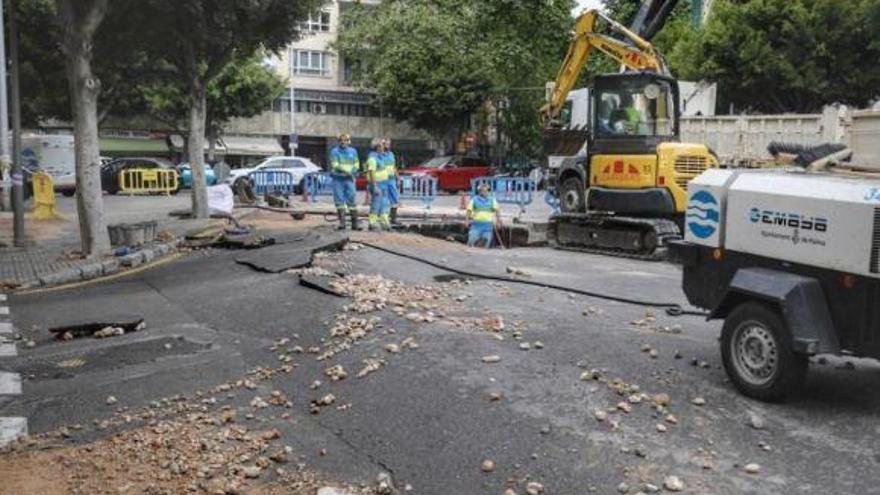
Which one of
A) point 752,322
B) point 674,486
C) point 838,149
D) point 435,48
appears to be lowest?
point 674,486

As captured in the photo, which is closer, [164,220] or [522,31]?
[164,220]

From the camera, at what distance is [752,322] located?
6383 mm

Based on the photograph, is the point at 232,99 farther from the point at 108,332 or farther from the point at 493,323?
the point at 493,323

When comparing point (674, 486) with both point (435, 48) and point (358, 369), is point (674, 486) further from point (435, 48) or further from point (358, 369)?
point (435, 48)

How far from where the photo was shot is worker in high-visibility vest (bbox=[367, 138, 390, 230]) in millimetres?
16500

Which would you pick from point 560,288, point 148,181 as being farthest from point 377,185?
point 148,181

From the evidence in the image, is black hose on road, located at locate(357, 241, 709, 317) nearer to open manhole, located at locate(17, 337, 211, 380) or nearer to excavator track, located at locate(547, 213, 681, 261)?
open manhole, located at locate(17, 337, 211, 380)

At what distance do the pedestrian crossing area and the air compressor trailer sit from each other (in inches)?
204

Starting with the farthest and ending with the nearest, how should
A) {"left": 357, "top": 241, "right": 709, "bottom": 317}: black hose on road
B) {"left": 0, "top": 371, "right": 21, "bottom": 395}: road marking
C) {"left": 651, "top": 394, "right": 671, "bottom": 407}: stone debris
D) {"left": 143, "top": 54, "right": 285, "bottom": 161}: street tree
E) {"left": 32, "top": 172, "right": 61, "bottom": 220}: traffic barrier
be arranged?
{"left": 143, "top": 54, "right": 285, "bottom": 161}: street tree < {"left": 32, "top": 172, "right": 61, "bottom": 220}: traffic barrier < {"left": 357, "top": 241, "right": 709, "bottom": 317}: black hose on road < {"left": 0, "top": 371, "right": 21, "bottom": 395}: road marking < {"left": 651, "top": 394, "right": 671, "bottom": 407}: stone debris

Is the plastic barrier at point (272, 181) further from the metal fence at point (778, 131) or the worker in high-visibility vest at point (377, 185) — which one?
the metal fence at point (778, 131)

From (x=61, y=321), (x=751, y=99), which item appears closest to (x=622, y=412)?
(x=61, y=321)

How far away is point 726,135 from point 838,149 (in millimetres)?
14331

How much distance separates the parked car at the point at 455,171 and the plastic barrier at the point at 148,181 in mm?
9896

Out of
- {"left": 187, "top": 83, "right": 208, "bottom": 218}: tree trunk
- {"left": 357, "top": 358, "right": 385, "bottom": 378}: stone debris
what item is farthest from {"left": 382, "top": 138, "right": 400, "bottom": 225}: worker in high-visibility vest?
{"left": 357, "top": 358, "right": 385, "bottom": 378}: stone debris
